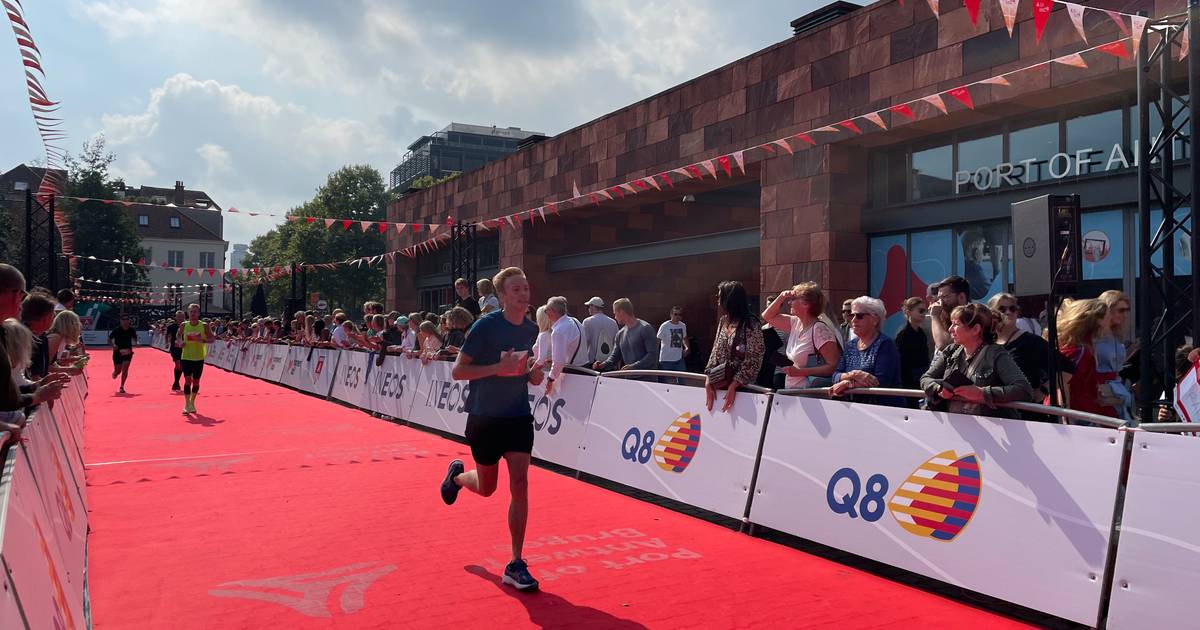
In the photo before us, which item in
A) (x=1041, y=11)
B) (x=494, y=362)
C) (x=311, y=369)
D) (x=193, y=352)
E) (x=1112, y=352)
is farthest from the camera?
(x=311, y=369)

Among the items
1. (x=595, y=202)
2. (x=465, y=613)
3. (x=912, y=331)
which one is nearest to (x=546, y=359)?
(x=912, y=331)

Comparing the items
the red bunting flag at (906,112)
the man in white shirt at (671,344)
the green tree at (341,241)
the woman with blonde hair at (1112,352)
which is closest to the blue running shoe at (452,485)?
the woman with blonde hair at (1112,352)

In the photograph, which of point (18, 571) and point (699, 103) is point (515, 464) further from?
point (699, 103)

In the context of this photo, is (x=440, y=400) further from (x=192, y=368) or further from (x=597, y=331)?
(x=192, y=368)

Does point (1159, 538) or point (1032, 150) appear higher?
point (1032, 150)

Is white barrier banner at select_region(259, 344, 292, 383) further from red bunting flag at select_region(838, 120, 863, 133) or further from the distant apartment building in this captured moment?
the distant apartment building

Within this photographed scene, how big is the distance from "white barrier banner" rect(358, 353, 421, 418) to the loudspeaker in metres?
8.47

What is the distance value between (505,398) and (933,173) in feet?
38.4

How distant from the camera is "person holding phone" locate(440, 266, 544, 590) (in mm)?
4785

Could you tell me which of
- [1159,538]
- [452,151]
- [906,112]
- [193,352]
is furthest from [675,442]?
[452,151]

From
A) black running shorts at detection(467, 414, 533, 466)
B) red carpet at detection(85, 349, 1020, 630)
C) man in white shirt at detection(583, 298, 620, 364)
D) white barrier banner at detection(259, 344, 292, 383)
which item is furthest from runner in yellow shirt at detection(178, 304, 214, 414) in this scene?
black running shorts at detection(467, 414, 533, 466)

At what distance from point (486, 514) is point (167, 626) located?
9.12 feet

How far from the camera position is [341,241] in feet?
212

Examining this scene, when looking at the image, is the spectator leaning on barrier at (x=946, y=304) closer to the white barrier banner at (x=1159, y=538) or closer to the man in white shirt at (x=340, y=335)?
the white barrier banner at (x=1159, y=538)
